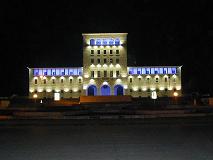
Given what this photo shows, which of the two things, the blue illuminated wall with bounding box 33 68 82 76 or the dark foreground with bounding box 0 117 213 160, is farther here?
the blue illuminated wall with bounding box 33 68 82 76

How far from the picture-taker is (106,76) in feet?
210

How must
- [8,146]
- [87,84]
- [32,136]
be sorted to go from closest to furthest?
[8,146] < [32,136] < [87,84]

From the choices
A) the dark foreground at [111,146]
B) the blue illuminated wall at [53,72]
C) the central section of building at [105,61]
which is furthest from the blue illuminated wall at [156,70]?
the dark foreground at [111,146]

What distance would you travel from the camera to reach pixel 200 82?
66750mm

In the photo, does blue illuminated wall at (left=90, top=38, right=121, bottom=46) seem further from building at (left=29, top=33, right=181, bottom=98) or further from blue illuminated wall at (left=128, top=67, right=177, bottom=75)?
blue illuminated wall at (left=128, top=67, right=177, bottom=75)

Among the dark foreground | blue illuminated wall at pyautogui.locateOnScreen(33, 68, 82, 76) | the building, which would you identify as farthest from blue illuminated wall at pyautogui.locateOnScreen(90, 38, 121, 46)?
the dark foreground

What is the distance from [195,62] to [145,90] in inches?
407

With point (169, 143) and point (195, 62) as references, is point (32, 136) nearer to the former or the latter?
point (169, 143)

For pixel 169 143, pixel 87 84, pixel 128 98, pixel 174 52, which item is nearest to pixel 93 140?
pixel 169 143

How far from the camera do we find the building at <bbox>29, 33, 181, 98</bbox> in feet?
208

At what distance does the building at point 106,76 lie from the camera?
6344 cm

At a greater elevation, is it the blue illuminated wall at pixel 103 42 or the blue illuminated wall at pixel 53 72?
the blue illuminated wall at pixel 103 42

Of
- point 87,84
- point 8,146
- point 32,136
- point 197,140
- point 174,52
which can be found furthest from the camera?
point 174,52

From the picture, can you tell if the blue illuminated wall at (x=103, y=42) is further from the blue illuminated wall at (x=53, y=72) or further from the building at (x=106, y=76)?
the blue illuminated wall at (x=53, y=72)
